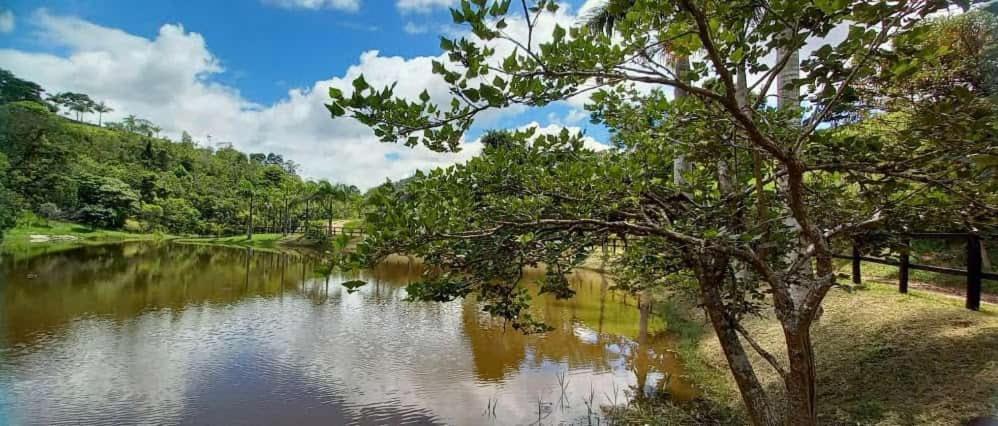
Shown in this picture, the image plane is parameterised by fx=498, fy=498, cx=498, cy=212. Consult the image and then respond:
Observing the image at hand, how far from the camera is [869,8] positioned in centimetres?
167

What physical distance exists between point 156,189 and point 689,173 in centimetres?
4892

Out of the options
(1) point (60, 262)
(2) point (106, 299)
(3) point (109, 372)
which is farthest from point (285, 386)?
(1) point (60, 262)

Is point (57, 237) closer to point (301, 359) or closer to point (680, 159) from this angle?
point (301, 359)

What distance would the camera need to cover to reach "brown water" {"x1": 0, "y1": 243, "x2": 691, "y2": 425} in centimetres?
614

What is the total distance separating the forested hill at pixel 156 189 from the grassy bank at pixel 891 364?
2936 cm

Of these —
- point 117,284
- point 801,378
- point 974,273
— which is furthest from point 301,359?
point 117,284

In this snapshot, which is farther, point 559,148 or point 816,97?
point 559,148

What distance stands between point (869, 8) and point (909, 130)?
2.61 ft

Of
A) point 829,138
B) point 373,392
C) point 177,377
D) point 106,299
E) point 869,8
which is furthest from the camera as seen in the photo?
point 106,299

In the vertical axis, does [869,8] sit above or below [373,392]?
above

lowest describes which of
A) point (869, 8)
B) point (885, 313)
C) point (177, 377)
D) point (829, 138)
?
point (177, 377)

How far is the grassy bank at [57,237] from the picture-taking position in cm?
2361

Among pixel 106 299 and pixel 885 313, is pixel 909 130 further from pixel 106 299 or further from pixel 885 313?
pixel 106 299

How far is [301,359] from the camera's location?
Result: 27.6 feet
